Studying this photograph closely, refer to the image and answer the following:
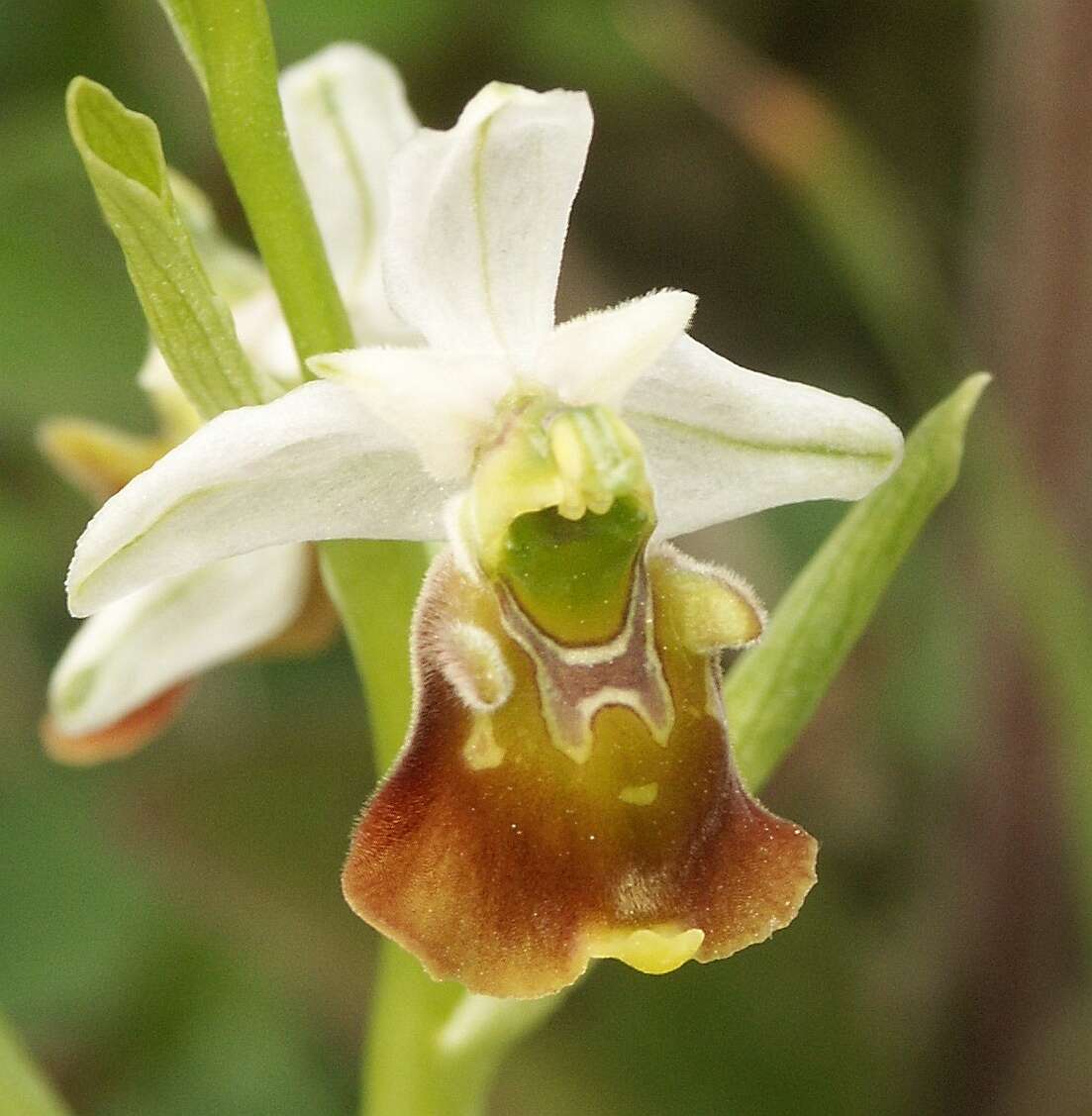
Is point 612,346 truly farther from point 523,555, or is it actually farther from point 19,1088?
point 19,1088

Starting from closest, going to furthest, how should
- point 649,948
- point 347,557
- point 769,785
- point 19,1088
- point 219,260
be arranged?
1. point 649,948
2. point 347,557
3. point 19,1088
4. point 219,260
5. point 769,785

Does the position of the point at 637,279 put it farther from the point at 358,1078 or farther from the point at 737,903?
the point at 737,903

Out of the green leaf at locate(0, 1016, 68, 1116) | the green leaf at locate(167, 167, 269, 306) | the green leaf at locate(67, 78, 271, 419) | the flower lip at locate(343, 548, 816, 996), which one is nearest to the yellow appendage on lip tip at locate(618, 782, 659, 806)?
the flower lip at locate(343, 548, 816, 996)

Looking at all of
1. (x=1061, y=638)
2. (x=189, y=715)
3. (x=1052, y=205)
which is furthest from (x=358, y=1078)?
(x=1052, y=205)

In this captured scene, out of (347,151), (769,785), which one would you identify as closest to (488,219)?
(347,151)

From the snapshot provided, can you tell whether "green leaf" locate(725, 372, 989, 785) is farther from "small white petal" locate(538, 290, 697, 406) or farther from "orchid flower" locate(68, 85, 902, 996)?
"small white petal" locate(538, 290, 697, 406)

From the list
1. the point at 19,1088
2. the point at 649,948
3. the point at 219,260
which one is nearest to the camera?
the point at 649,948
